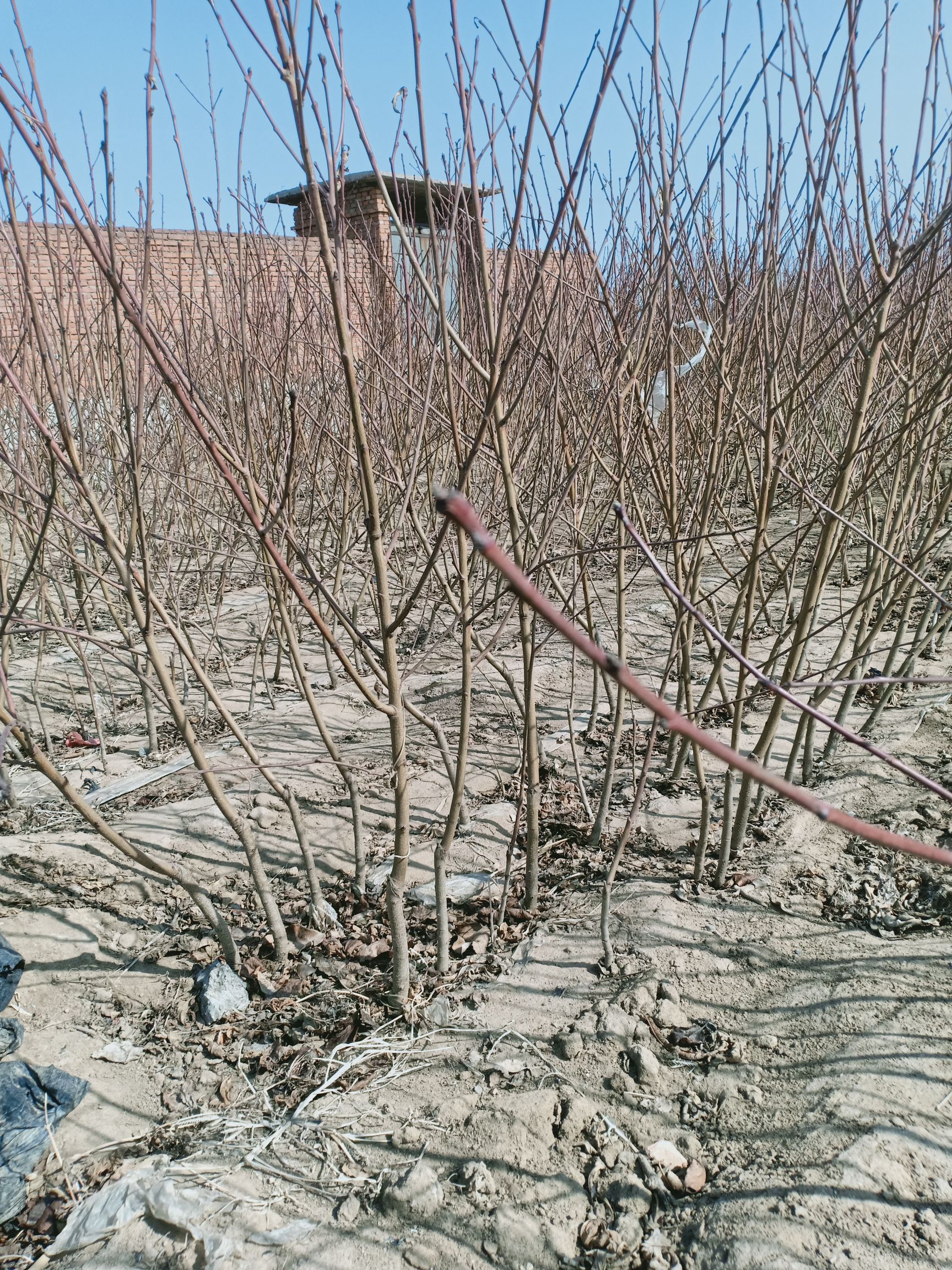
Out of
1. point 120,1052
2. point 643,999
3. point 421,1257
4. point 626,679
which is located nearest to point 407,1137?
point 421,1257

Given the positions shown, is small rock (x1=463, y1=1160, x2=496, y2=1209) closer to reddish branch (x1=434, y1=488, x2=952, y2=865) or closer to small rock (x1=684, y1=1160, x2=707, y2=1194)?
small rock (x1=684, y1=1160, x2=707, y2=1194)

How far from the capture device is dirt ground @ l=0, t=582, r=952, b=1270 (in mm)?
1453

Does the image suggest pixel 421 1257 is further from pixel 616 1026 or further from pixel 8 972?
pixel 8 972

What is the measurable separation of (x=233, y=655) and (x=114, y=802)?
1.72 metres

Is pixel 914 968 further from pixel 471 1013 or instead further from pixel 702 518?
pixel 702 518

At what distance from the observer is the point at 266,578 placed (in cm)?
334

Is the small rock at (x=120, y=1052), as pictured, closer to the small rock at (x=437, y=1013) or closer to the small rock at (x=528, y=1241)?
the small rock at (x=437, y=1013)

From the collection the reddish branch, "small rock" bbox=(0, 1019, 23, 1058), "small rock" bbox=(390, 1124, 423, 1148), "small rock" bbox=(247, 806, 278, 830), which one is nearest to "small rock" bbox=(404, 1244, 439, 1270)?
"small rock" bbox=(390, 1124, 423, 1148)

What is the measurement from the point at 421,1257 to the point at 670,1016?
73 centimetres

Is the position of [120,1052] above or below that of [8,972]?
below

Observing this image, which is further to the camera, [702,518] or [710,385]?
[710,385]

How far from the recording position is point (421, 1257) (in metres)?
1.45

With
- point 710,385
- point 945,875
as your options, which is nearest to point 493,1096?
point 945,875

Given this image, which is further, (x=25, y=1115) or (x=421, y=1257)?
(x=25, y=1115)
